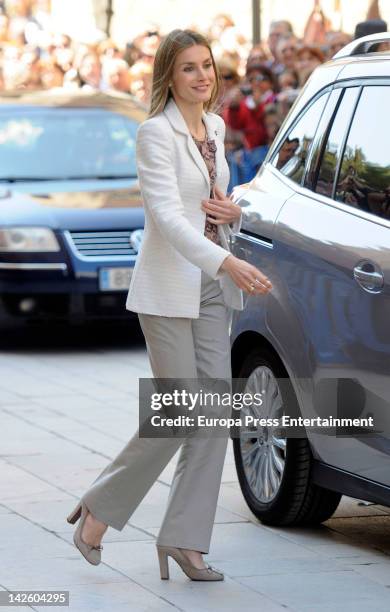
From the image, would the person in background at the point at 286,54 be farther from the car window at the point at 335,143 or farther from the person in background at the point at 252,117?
the car window at the point at 335,143

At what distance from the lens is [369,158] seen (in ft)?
18.5

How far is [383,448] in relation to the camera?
5305 millimetres

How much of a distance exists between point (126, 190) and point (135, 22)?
20023mm

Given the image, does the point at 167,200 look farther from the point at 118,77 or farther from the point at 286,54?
the point at 118,77

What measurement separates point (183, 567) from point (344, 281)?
43.3 inches

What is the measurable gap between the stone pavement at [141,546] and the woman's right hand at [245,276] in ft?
3.24

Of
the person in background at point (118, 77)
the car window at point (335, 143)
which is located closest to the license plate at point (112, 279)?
the car window at point (335, 143)

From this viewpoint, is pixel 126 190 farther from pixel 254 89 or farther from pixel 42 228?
pixel 254 89

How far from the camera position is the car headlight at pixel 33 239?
36.3 feet

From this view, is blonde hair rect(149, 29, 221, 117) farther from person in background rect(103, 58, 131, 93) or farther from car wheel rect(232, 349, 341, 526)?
person in background rect(103, 58, 131, 93)

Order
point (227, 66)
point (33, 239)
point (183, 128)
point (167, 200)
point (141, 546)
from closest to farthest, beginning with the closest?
1. point (167, 200)
2. point (183, 128)
3. point (141, 546)
4. point (33, 239)
5. point (227, 66)

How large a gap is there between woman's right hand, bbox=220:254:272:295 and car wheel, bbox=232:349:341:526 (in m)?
0.91

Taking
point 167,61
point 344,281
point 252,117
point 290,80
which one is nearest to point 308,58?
point 290,80

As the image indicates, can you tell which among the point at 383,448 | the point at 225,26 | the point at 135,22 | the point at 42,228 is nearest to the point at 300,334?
the point at 383,448
